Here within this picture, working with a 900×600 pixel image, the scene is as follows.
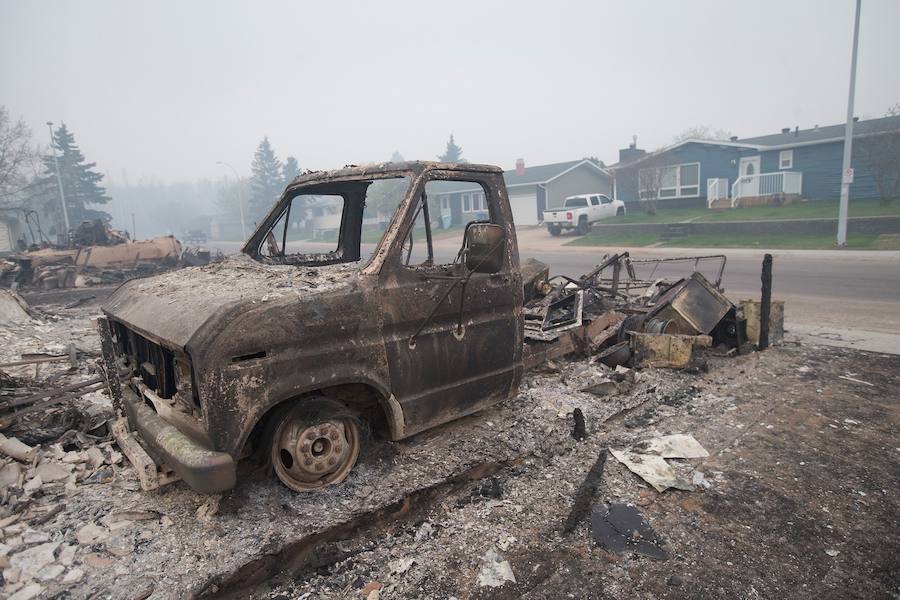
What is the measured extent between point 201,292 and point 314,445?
3.92 feet

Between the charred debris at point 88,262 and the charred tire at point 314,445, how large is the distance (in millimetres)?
16612

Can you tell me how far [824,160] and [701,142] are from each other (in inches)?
255

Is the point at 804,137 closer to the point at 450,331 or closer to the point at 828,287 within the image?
the point at 828,287

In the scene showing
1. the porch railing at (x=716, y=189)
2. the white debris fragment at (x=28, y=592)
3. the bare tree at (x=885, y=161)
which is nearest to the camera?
the white debris fragment at (x=28, y=592)

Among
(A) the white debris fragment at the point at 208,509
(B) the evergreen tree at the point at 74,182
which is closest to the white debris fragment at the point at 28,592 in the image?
(A) the white debris fragment at the point at 208,509

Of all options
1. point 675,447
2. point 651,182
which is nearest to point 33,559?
point 675,447

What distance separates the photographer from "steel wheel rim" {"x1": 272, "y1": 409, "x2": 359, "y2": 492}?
332cm

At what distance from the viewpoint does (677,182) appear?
1330 inches

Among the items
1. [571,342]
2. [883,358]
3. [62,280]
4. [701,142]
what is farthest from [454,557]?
[701,142]

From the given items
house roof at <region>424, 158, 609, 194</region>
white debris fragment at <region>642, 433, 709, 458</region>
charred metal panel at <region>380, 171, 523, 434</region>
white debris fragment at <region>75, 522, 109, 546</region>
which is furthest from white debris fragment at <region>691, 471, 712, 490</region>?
house roof at <region>424, 158, 609, 194</region>

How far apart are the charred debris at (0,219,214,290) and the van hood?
15.2 metres

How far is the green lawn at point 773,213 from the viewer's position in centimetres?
2172

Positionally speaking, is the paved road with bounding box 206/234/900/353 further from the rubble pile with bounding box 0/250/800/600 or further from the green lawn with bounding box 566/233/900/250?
the rubble pile with bounding box 0/250/800/600

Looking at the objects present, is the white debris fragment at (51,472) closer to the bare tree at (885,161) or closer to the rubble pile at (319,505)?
the rubble pile at (319,505)
